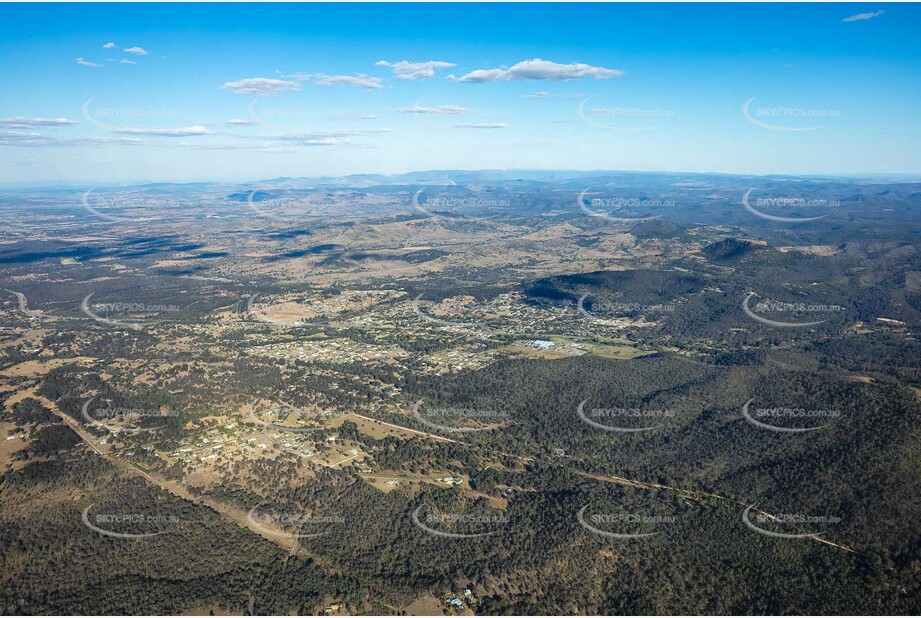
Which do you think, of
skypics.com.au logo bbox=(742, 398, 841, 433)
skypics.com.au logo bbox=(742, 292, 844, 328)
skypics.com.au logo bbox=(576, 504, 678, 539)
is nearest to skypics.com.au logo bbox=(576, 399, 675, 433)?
skypics.com.au logo bbox=(742, 398, 841, 433)

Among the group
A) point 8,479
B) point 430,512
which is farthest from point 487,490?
point 8,479

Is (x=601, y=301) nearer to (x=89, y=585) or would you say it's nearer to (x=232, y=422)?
(x=232, y=422)

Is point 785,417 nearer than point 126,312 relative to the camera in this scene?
Yes

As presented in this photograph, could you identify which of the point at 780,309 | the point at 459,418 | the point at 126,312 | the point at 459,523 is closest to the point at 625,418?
the point at 459,418

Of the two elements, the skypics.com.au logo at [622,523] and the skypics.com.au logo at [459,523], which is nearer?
the skypics.com.au logo at [622,523]

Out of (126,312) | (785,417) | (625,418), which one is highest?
(785,417)

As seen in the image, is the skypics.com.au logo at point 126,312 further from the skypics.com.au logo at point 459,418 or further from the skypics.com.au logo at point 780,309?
the skypics.com.au logo at point 780,309

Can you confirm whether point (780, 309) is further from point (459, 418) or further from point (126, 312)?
point (126, 312)

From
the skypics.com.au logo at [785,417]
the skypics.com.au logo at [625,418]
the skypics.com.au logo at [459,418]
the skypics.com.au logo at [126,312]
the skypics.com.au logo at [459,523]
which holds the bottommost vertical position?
the skypics.com.au logo at [459,523]

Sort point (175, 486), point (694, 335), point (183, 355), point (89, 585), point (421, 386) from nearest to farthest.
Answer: point (89, 585)
point (175, 486)
point (421, 386)
point (183, 355)
point (694, 335)

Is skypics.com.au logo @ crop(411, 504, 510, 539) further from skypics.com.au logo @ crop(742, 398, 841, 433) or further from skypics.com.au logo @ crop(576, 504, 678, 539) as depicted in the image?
skypics.com.au logo @ crop(742, 398, 841, 433)

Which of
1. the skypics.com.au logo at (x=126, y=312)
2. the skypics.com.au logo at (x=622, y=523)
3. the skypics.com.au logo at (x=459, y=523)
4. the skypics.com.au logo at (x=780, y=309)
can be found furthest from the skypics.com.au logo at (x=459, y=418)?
the skypics.com.au logo at (x=126, y=312)
